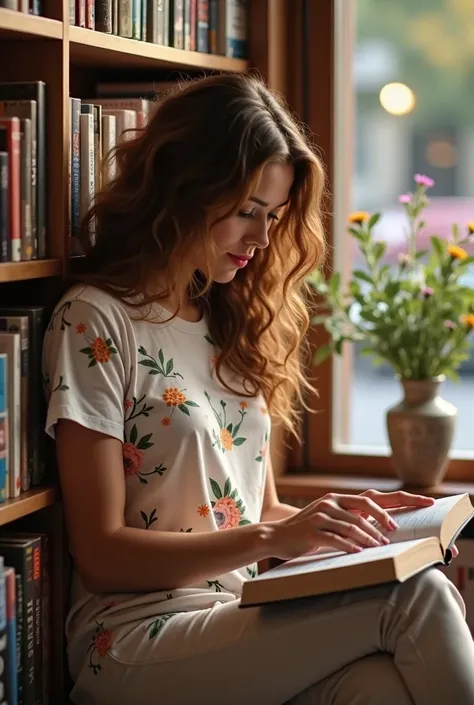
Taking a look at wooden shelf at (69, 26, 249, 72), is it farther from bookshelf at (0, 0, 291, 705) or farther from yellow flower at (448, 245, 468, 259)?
yellow flower at (448, 245, 468, 259)

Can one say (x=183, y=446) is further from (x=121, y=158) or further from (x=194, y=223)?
(x=121, y=158)

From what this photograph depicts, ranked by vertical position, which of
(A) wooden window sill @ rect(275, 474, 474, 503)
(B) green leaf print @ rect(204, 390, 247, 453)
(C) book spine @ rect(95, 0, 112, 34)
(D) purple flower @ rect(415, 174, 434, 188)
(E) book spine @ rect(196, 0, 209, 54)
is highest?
(E) book spine @ rect(196, 0, 209, 54)

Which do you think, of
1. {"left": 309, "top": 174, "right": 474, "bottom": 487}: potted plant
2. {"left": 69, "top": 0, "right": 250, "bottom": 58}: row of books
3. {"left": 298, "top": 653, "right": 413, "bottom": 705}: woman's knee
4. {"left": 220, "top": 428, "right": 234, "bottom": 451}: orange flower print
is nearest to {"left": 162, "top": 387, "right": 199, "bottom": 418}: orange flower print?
Answer: {"left": 220, "top": 428, "right": 234, "bottom": 451}: orange flower print

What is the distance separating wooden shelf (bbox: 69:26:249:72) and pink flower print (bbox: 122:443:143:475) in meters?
0.59

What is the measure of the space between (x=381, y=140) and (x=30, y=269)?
3.84 feet

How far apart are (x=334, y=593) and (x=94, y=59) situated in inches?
38.2

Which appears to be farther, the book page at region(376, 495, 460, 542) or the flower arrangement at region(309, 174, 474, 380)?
the flower arrangement at region(309, 174, 474, 380)

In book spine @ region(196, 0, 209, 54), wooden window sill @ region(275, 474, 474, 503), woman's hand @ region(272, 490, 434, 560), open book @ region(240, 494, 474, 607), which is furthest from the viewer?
wooden window sill @ region(275, 474, 474, 503)

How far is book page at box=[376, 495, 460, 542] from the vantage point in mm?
1560

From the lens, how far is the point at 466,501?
172 centimetres

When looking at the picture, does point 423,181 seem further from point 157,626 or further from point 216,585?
point 157,626

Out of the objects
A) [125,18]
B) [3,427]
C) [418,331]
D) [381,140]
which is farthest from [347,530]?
[381,140]

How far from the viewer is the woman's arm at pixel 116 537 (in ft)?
5.09

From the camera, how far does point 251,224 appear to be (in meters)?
1.71
